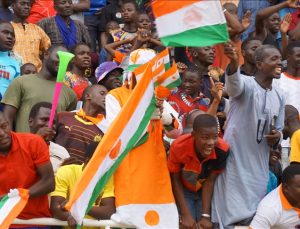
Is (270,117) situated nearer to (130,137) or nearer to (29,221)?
(130,137)

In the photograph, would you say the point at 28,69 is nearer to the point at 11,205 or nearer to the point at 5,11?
the point at 5,11

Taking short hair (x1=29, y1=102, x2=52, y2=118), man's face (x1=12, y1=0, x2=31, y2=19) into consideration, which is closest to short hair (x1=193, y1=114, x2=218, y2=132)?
short hair (x1=29, y1=102, x2=52, y2=118)

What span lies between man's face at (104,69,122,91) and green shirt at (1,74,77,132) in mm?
684

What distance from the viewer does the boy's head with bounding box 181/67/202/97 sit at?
11047mm

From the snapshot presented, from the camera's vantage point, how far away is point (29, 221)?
340 inches

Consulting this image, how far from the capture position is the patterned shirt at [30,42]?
12250 millimetres

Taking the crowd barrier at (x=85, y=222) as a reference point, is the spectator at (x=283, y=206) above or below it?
below

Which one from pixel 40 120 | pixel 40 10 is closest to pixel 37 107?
pixel 40 120

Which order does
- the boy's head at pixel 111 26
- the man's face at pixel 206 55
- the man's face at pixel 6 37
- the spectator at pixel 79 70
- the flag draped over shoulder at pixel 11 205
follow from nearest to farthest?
the flag draped over shoulder at pixel 11 205 < the man's face at pixel 6 37 < the spectator at pixel 79 70 < the man's face at pixel 206 55 < the boy's head at pixel 111 26

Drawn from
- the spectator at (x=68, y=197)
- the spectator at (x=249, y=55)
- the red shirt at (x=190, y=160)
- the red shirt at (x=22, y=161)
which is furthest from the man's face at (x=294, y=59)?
the red shirt at (x=22, y=161)

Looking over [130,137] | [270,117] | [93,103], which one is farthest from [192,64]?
[130,137]

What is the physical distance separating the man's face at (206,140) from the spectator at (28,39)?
375 centimetres

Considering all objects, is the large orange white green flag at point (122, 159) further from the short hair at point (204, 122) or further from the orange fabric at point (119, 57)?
the orange fabric at point (119, 57)

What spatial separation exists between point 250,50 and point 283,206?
3.46 metres
